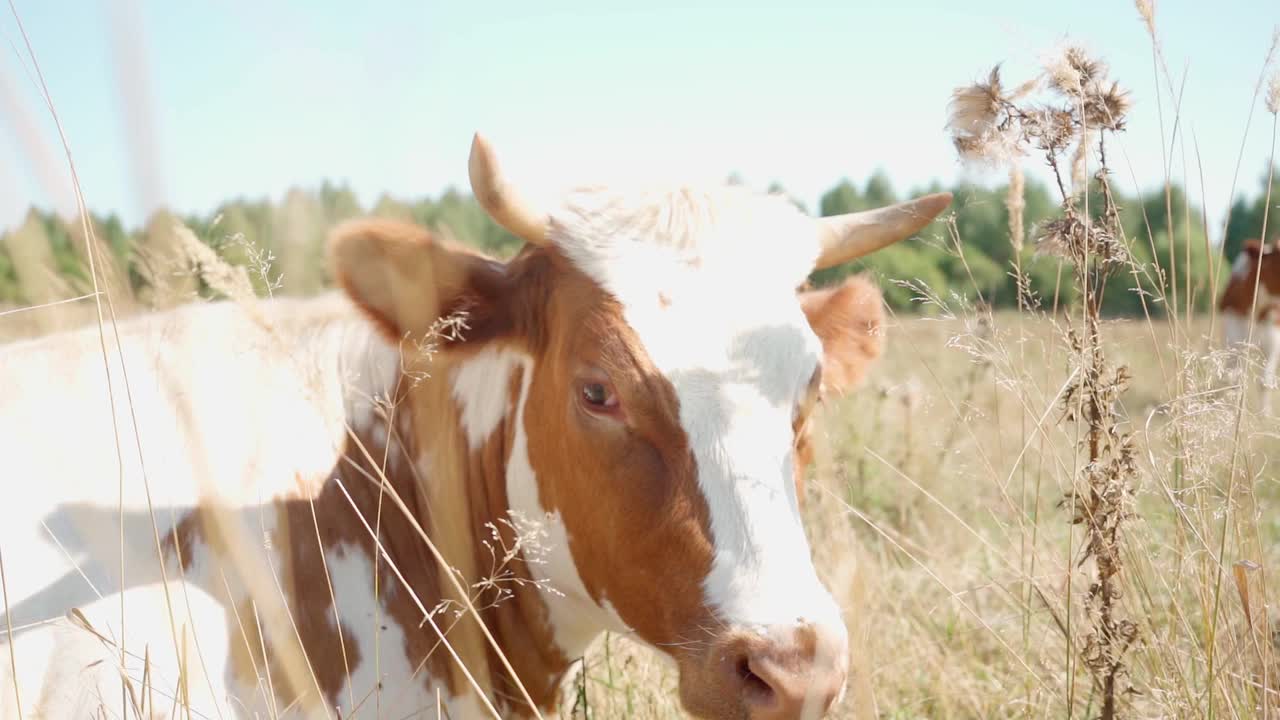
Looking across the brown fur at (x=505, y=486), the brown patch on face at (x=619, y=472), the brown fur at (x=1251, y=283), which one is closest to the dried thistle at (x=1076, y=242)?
the brown fur at (x=505, y=486)

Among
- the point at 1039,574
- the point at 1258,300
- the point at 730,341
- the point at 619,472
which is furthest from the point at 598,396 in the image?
the point at 1258,300

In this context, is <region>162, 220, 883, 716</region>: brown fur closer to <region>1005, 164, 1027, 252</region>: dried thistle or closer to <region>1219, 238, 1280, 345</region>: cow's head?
<region>1005, 164, 1027, 252</region>: dried thistle

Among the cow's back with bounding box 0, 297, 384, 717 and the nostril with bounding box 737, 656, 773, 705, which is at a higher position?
the cow's back with bounding box 0, 297, 384, 717

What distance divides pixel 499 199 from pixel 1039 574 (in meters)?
2.84

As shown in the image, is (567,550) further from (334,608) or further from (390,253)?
(390,253)

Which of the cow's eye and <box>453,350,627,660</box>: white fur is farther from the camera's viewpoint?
A: <box>453,350,627,660</box>: white fur

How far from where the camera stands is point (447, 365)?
2693 millimetres

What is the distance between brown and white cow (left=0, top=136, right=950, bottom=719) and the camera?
79.8 inches

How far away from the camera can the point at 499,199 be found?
237 centimetres

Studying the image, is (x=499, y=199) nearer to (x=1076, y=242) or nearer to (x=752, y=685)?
(x=752, y=685)

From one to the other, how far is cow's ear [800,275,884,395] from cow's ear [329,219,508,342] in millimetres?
1102

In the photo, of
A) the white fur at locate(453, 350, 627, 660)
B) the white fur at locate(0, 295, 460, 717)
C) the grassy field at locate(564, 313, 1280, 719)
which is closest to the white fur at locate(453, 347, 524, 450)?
the white fur at locate(453, 350, 627, 660)

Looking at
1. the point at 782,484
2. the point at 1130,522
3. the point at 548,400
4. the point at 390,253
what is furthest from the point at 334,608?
the point at 1130,522

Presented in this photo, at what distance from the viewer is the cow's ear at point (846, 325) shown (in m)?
3.09
